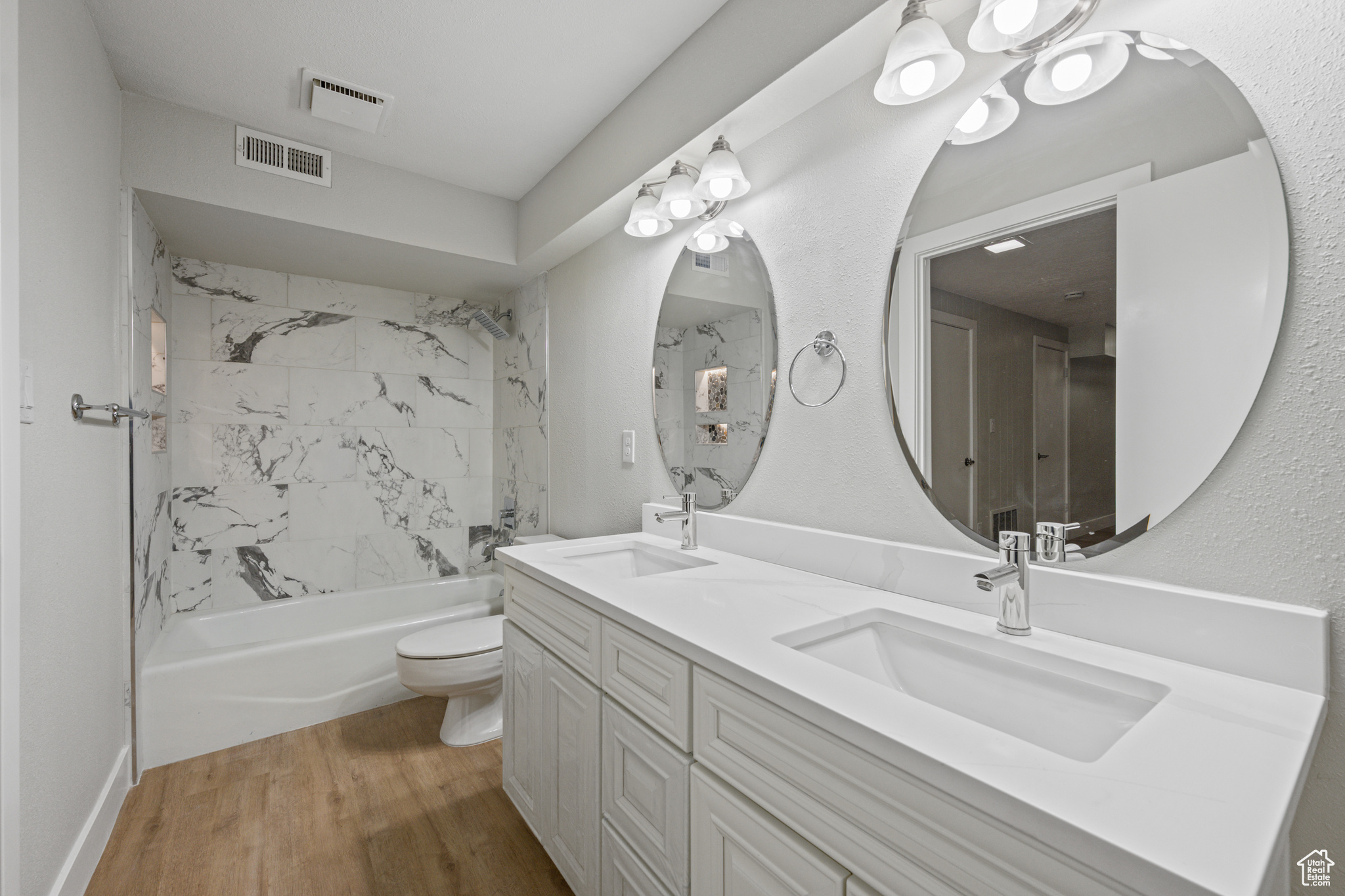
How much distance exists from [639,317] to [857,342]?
100 cm

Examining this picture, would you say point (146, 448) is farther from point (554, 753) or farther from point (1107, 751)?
point (1107, 751)

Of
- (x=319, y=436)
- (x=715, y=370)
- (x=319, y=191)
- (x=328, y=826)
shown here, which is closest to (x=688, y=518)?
(x=715, y=370)

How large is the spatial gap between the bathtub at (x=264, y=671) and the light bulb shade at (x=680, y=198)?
2.01 meters

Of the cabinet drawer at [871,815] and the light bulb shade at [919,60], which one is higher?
the light bulb shade at [919,60]

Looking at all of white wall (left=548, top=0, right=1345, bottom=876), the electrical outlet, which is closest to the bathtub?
white wall (left=548, top=0, right=1345, bottom=876)

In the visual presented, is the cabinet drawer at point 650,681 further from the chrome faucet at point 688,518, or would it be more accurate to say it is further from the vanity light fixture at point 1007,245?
the vanity light fixture at point 1007,245

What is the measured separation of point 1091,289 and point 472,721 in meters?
2.39

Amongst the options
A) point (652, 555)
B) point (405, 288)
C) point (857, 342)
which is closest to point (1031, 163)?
point (857, 342)

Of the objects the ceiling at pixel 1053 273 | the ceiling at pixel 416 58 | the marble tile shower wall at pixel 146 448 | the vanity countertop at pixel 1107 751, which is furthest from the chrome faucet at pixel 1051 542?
the marble tile shower wall at pixel 146 448

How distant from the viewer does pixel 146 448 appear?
2.18 meters

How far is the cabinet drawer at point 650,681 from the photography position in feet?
3.17

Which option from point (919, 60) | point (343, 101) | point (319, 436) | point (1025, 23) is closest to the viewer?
point (1025, 23)

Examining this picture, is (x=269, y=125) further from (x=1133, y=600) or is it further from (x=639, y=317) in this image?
(x=1133, y=600)

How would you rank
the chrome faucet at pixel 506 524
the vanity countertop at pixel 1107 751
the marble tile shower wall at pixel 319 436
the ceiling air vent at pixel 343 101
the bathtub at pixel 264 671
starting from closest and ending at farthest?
1. the vanity countertop at pixel 1107 751
2. the ceiling air vent at pixel 343 101
3. the bathtub at pixel 264 671
4. the marble tile shower wall at pixel 319 436
5. the chrome faucet at pixel 506 524
